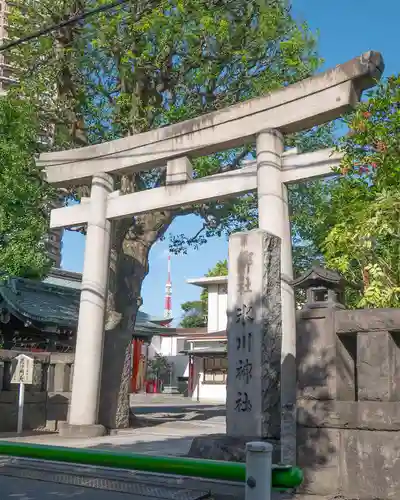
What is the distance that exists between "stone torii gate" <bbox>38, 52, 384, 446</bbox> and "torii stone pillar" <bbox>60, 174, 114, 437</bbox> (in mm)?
21

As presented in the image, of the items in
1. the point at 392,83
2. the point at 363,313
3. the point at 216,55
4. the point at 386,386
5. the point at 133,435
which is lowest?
the point at 133,435

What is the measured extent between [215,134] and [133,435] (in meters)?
6.73

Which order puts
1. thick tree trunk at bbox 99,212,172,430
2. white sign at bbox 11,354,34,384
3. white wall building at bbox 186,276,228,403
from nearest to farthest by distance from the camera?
1. white sign at bbox 11,354,34,384
2. thick tree trunk at bbox 99,212,172,430
3. white wall building at bbox 186,276,228,403

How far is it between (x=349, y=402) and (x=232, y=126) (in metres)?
7.08

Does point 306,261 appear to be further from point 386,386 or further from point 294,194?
point 386,386

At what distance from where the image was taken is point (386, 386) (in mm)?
5352

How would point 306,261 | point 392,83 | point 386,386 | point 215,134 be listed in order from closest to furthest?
1. point 386,386
2. point 392,83
3. point 215,134
4. point 306,261

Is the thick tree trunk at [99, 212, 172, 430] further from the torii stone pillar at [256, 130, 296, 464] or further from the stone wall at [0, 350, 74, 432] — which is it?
the torii stone pillar at [256, 130, 296, 464]

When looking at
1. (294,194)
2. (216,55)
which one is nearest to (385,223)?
(216,55)

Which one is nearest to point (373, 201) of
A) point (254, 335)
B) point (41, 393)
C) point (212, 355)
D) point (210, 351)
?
point (254, 335)

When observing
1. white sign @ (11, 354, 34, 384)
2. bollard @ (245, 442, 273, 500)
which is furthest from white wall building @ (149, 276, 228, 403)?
bollard @ (245, 442, 273, 500)

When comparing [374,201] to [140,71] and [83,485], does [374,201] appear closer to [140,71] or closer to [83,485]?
[83,485]

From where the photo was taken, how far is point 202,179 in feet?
37.7

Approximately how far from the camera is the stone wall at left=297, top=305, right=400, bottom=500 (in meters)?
5.21
